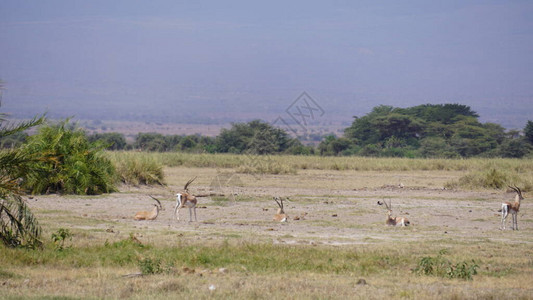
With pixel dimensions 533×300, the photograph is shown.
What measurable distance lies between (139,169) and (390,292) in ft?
55.9

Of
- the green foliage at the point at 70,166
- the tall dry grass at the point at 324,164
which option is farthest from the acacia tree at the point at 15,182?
the tall dry grass at the point at 324,164

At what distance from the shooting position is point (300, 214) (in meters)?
16.8

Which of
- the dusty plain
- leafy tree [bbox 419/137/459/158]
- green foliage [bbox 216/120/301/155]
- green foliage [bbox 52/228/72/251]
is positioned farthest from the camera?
leafy tree [bbox 419/137/459/158]

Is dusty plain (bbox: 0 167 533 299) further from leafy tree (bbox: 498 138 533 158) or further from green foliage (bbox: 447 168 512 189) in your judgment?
leafy tree (bbox: 498 138 533 158)

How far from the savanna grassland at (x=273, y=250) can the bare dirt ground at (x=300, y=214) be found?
0.04 m

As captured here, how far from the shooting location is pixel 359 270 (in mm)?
9273

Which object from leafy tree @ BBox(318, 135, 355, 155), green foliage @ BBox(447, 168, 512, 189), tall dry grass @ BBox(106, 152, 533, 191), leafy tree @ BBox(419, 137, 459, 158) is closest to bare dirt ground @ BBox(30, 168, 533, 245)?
green foliage @ BBox(447, 168, 512, 189)

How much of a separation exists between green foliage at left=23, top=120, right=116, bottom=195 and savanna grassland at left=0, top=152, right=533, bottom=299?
0.69 meters

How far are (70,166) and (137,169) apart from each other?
14.0ft

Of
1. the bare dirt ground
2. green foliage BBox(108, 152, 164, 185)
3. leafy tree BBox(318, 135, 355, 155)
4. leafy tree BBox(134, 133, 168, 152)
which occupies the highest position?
leafy tree BBox(318, 135, 355, 155)

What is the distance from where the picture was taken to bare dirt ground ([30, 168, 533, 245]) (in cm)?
1288

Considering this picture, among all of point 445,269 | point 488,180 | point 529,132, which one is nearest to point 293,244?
point 445,269

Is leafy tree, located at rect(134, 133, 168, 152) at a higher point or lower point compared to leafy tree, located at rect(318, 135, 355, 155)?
lower

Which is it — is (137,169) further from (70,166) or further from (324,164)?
(324,164)
